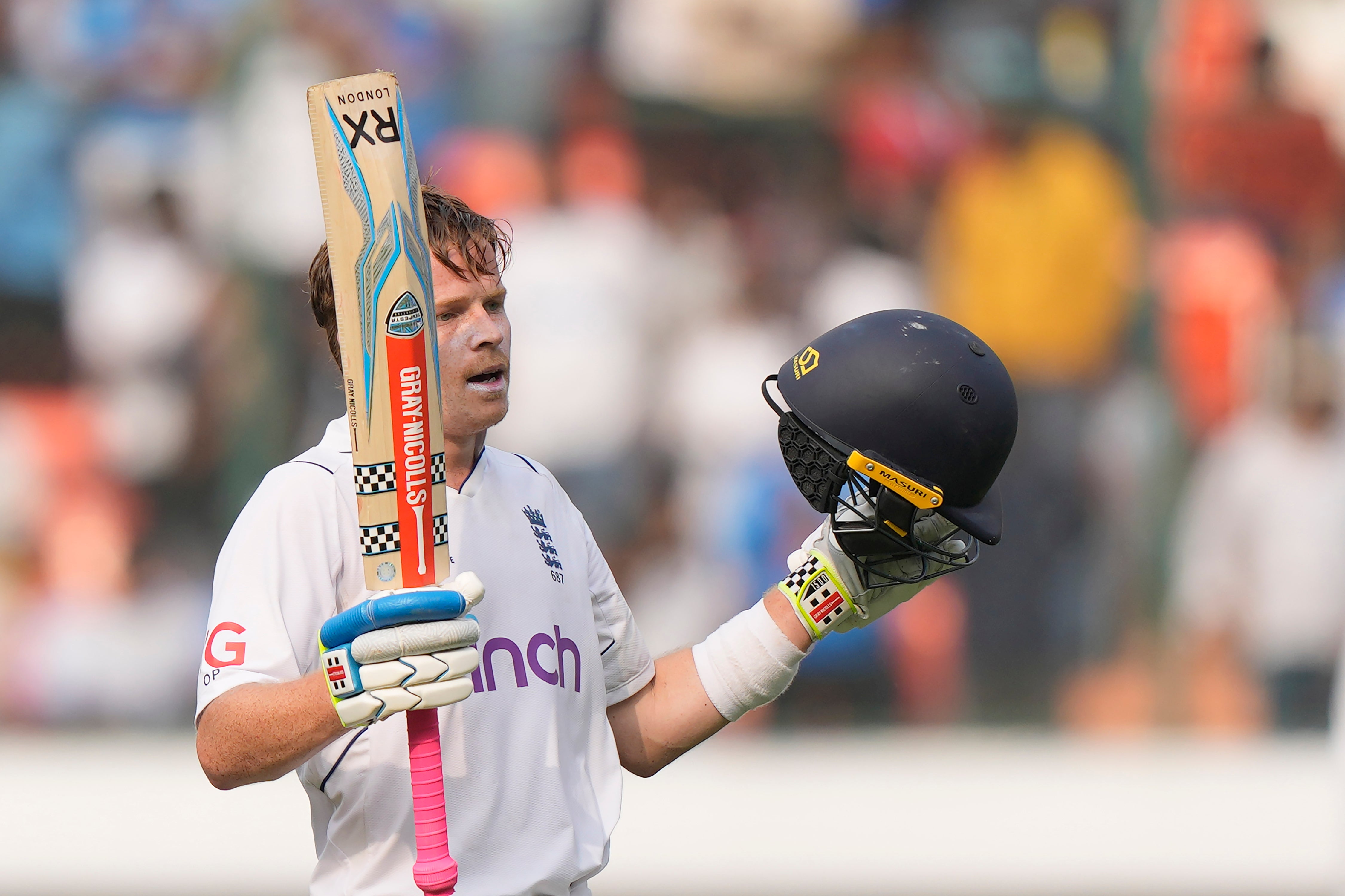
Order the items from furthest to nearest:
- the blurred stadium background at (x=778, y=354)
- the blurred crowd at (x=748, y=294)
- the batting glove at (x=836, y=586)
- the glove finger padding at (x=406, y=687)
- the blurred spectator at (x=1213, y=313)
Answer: the blurred spectator at (x=1213, y=313) < the blurred crowd at (x=748, y=294) < the blurred stadium background at (x=778, y=354) < the batting glove at (x=836, y=586) < the glove finger padding at (x=406, y=687)

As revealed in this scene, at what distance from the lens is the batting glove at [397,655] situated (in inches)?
84.8

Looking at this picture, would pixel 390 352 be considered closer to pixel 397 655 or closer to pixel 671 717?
pixel 397 655

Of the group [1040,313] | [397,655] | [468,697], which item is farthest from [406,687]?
[1040,313]

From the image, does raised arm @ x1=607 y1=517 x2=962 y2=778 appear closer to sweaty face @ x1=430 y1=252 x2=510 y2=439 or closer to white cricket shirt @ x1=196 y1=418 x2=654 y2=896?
white cricket shirt @ x1=196 y1=418 x2=654 y2=896

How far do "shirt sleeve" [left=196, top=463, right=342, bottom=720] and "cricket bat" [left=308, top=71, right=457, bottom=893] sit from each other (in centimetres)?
9

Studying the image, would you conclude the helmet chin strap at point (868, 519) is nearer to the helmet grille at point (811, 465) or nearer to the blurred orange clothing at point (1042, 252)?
the helmet grille at point (811, 465)

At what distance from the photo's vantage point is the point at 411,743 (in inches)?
91.0

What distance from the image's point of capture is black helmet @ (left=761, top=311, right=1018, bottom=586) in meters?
2.62

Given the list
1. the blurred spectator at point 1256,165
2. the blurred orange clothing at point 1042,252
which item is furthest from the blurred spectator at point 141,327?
the blurred spectator at point 1256,165

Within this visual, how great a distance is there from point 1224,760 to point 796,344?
259cm

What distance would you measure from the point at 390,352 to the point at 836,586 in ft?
2.99

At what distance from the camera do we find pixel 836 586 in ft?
9.16

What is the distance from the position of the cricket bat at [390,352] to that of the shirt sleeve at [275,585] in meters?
0.09

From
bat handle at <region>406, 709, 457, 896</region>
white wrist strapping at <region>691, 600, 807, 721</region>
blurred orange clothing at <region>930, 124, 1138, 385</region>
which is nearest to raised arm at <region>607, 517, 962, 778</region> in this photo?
white wrist strapping at <region>691, 600, 807, 721</region>
